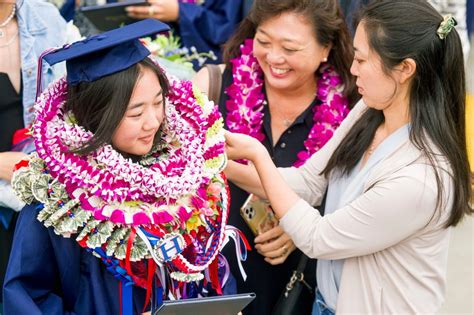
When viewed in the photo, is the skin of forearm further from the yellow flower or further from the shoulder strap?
the shoulder strap

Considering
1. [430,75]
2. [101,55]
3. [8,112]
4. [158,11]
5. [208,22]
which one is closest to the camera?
[101,55]

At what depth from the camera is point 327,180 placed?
272cm

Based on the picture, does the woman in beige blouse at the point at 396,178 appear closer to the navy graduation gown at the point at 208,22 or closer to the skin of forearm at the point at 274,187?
the skin of forearm at the point at 274,187

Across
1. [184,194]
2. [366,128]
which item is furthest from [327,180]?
[184,194]

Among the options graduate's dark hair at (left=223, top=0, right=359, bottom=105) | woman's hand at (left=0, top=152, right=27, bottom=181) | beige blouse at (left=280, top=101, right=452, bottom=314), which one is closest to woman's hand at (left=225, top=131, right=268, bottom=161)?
beige blouse at (left=280, top=101, right=452, bottom=314)

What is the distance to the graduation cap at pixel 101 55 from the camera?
6.39ft

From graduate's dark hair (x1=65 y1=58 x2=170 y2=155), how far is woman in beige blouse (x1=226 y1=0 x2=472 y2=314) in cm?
59

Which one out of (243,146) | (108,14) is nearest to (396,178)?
(243,146)

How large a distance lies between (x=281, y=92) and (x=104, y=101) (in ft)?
3.86

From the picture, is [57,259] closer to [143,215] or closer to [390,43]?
[143,215]

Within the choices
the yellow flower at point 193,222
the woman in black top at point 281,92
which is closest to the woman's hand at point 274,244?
the woman in black top at point 281,92

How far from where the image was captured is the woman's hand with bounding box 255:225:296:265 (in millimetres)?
2838

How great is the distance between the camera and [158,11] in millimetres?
3678

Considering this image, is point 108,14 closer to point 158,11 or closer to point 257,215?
point 158,11
